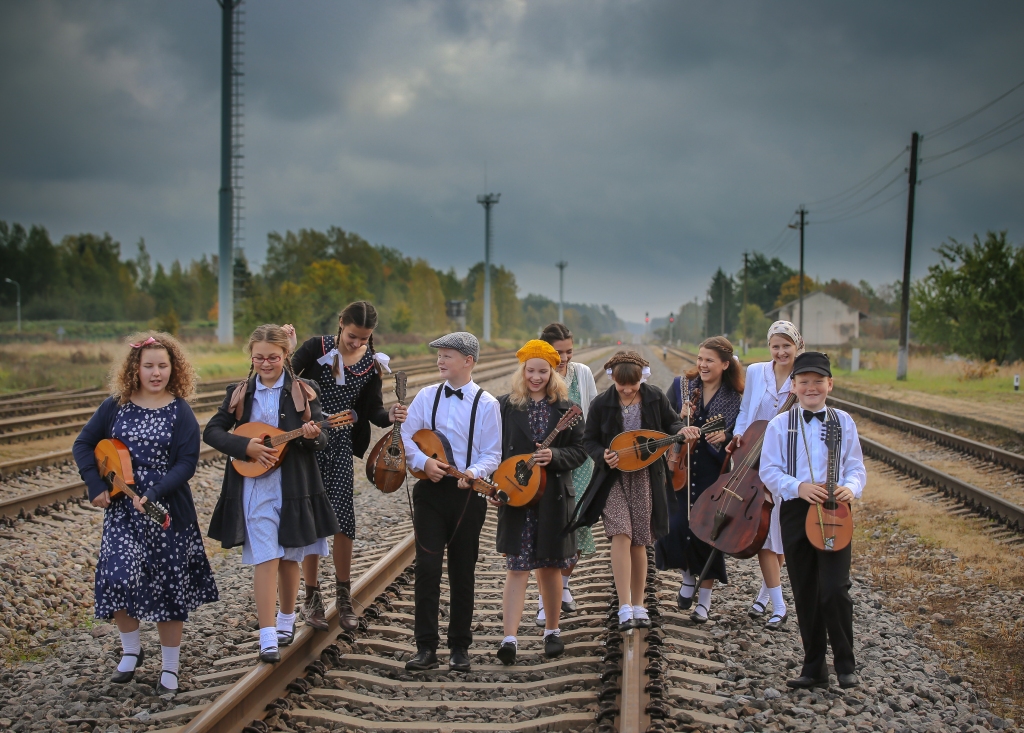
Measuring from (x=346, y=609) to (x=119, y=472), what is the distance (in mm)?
1692

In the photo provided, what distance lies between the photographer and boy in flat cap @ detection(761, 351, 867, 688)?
15.1 feet

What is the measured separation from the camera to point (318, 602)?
17.4 feet

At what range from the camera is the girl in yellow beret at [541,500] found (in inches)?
198

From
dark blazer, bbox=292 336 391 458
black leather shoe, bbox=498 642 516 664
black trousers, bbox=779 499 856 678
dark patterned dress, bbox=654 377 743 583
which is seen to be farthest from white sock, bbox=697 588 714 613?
dark blazer, bbox=292 336 391 458

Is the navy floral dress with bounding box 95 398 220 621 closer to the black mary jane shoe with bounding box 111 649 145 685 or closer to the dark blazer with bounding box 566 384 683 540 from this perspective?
the black mary jane shoe with bounding box 111 649 145 685

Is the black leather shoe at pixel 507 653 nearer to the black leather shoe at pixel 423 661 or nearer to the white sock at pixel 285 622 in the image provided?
the black leather shoe at pixel 423 661

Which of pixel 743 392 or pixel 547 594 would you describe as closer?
pixel 547 594

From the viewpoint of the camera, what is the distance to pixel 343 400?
5.64 m

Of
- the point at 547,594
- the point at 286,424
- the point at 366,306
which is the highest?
the point at 366,306

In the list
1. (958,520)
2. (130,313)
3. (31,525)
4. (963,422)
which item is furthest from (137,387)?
(130,313)

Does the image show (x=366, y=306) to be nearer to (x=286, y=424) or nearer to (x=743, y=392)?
(x=286, y=424)

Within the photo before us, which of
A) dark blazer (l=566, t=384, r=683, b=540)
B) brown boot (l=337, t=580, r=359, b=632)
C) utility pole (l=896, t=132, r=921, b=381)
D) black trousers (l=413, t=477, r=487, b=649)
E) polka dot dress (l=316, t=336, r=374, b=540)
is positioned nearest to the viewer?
black trousers (l=413, t=477, r=487, b=649)

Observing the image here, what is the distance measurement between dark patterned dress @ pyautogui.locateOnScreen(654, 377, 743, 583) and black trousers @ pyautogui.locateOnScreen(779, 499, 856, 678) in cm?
121

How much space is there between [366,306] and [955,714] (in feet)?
13.5
